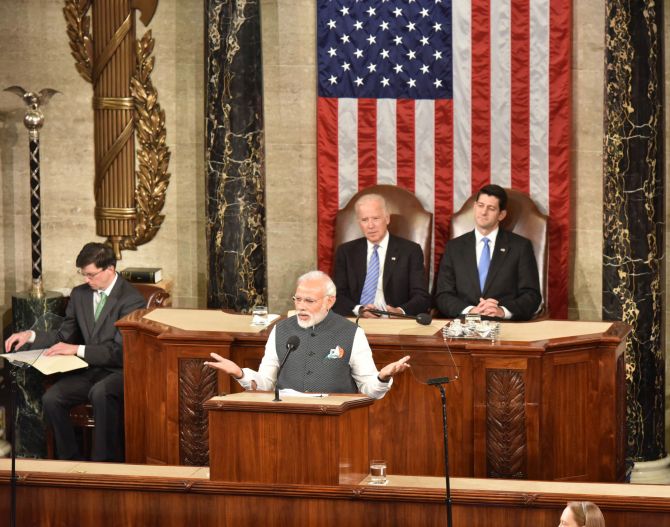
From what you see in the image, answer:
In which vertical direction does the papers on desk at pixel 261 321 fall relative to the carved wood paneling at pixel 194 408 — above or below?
above

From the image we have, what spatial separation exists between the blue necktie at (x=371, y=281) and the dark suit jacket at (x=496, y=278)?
0.44 m

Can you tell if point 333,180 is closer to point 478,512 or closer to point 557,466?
point 557,466

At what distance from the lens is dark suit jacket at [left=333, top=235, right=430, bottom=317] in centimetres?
903

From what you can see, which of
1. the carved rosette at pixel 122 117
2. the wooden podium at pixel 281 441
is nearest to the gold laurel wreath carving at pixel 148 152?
the carved rosette at pixel 122 117

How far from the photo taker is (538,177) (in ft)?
31.6

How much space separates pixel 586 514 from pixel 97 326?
4.31 metres

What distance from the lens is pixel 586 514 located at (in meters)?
5.27

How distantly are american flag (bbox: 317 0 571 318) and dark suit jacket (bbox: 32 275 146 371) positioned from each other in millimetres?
1882

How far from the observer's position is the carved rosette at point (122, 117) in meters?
10.1

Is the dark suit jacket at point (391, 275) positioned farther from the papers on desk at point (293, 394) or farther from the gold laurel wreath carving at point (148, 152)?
the papers on desk at point (293, 394)

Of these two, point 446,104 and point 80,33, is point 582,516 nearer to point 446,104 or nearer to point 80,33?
point 446,104

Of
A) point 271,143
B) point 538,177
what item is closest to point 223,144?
point 271,143

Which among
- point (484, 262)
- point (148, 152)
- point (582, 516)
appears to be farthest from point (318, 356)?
point (148, 152)

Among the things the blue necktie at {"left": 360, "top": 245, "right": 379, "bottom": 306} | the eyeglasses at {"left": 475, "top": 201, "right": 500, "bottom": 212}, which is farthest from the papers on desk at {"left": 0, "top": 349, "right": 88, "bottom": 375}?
the eyeglasses at {"left": 475, "top": 201, "right": 500, "bottom": 212}
